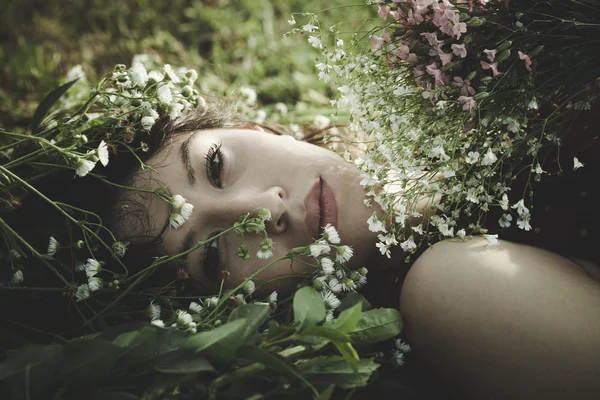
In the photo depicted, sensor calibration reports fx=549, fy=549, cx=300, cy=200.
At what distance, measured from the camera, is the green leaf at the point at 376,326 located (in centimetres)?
106

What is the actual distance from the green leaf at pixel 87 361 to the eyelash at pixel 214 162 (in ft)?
1.93

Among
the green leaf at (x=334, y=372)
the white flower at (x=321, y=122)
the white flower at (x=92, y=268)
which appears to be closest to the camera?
the green leaf at (x=334, y=372)

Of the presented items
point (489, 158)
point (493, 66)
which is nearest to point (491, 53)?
point (493, 66)

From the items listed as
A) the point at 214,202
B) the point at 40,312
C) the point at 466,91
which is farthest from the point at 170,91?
the point at 466,91

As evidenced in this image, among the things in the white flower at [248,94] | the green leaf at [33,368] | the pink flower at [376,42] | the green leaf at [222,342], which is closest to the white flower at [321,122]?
the white flower at [248,94]

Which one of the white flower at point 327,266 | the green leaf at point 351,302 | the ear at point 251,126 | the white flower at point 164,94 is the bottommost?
the green leaf at point 351,302

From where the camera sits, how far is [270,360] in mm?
886

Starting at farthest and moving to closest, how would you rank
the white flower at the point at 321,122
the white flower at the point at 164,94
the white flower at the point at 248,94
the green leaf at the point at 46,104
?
1. the white flower at the point at 321,122
2. the white flower at the point at 248,94
3. the green leaf at the point at 46,104
4. the white flower at the point at 164,94

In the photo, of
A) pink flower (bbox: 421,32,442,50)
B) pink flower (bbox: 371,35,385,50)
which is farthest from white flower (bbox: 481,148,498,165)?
pink flower (bbox: 371,35,385,50)

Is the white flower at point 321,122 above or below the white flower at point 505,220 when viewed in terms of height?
below

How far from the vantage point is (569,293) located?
1.16 metres

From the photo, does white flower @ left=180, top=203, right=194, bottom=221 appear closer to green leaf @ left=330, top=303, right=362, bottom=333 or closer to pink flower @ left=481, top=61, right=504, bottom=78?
green leaf @ left=330, top=303, right=362, bottom=333

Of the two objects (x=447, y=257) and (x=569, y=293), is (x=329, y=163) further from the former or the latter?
(x=569, y=293)

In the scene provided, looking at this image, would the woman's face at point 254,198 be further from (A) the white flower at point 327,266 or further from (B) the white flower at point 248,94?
(B) the white flower at point 248,94
